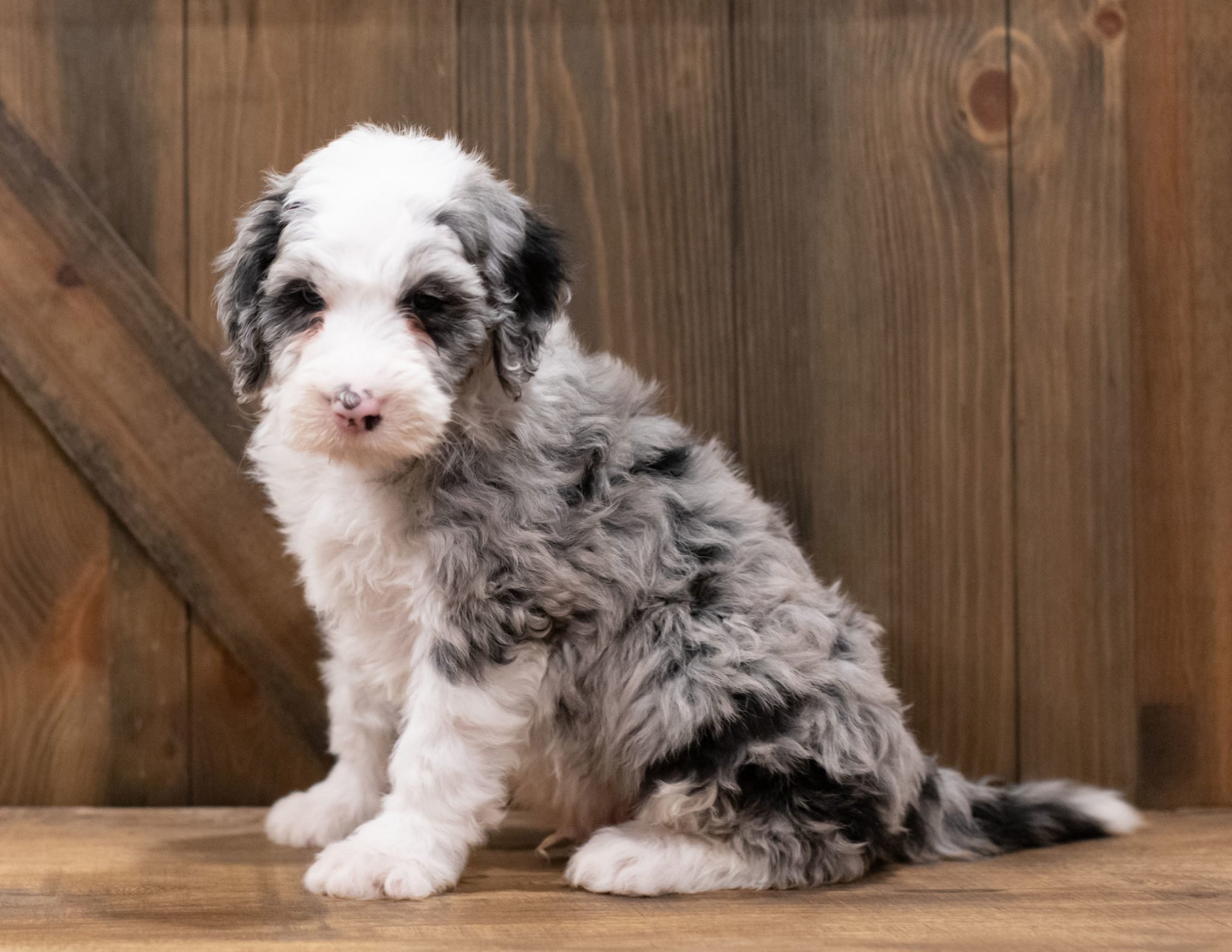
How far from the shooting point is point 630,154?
2805mm

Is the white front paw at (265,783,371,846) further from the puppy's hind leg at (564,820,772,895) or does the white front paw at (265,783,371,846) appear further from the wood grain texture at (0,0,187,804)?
the puppy's hind leg at (564,820,772,895)

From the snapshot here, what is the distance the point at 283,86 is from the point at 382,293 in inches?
42.3

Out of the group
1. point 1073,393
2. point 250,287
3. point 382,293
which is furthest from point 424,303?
point 1073,393

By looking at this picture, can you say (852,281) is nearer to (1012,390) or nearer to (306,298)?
(1012,390)

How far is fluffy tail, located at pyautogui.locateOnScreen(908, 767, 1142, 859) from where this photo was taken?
241cm

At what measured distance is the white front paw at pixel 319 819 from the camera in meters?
2.51

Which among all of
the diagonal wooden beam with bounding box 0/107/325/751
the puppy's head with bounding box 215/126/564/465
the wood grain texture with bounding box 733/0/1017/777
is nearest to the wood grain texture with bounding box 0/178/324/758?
the diagonal wooden beam with bounding box 0/107/325/751

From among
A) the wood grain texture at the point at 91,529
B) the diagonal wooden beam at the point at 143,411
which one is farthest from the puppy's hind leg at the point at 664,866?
the wood grain texture at the point at 91,529

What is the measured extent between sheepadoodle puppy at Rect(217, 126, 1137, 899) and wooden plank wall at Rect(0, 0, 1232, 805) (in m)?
0.58

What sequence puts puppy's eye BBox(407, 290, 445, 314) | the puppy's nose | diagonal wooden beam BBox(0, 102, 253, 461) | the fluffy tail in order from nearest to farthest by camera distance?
the puppy's nose
puppy's eye BBox(407, 290, 445, 314)
the fluffy tail
diagonal wooden beam BBox(0, 102, 253, 461)

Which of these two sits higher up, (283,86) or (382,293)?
(283,86)

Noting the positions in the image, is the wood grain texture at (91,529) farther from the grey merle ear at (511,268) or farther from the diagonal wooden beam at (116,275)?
the grey merle ear at (511,268)

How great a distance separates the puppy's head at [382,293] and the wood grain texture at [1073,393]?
1.26m

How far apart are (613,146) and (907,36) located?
2.32 feet
